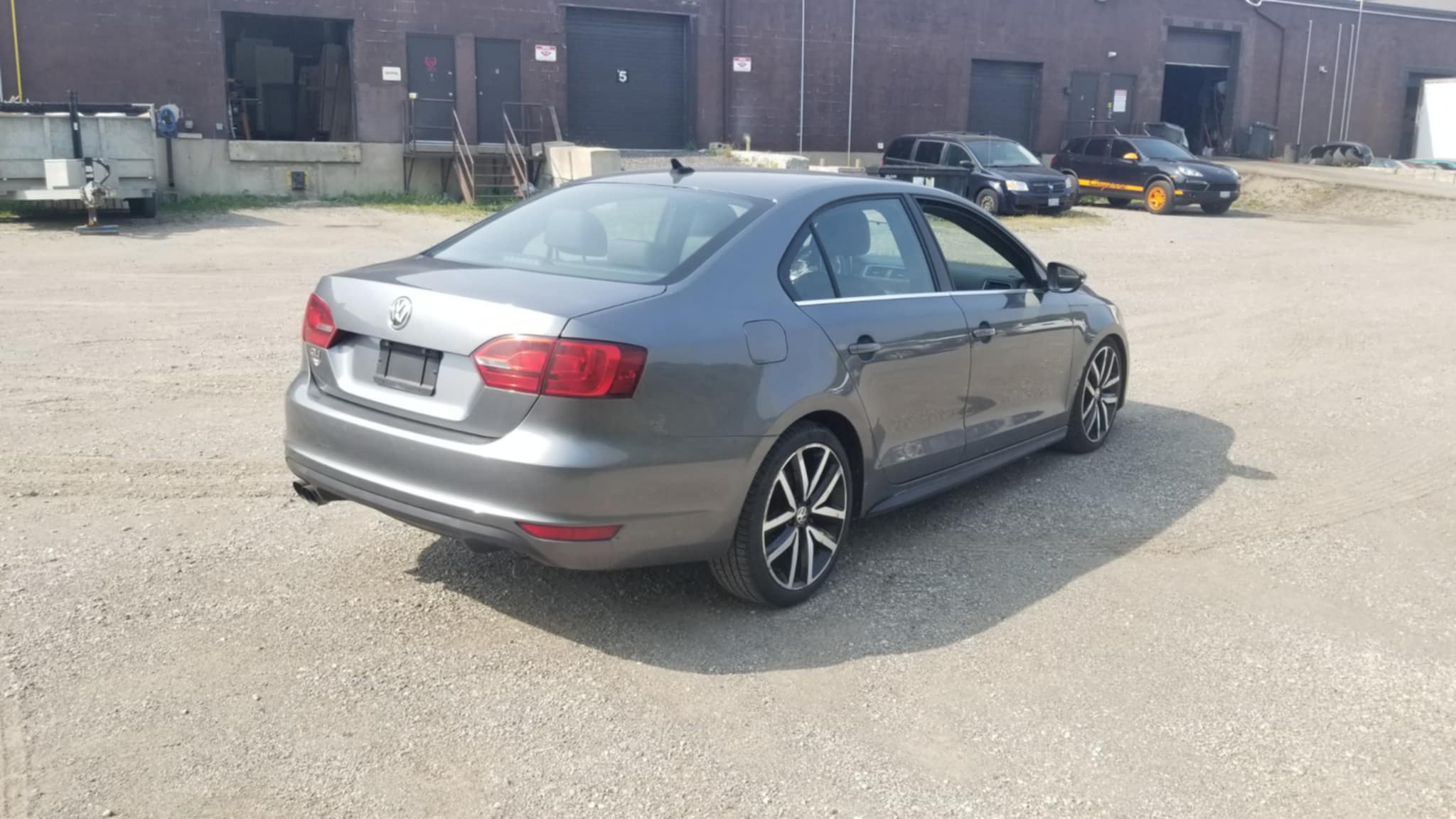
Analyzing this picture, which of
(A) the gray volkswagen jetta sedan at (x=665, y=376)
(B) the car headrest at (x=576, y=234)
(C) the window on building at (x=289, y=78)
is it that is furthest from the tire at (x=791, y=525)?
(C) the window on building at (x=289, y=78)

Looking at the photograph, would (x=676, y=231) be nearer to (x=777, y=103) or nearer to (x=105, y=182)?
(x=105, y=182)

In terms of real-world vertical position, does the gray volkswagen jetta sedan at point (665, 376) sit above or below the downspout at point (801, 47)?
below

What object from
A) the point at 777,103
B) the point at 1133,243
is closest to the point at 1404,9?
Result: the point at 777,103

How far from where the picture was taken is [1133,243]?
2053 centimetres

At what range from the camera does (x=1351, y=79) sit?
42.8m

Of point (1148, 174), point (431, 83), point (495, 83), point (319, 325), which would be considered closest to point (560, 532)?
point (319, 325)

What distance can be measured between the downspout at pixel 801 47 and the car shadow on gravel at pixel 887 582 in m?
26.7

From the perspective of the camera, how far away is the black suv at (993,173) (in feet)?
79.8

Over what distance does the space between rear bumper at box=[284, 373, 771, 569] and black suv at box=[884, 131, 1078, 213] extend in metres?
20.6

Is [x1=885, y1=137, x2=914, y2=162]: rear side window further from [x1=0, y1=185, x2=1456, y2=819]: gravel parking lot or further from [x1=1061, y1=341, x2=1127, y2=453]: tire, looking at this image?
[x1=1061, y1=341, x2=1127, y2=453]: tire

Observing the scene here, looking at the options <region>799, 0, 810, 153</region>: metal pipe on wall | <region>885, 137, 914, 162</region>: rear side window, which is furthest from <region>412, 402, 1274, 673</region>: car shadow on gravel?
<region>799, 0, 810, 153</region>: metal pipe on wall

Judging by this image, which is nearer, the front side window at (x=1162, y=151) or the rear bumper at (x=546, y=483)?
the rear bumper at (x=546, y=483)

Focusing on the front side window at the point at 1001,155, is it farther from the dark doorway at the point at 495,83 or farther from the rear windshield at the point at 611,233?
the rear windshield at the point at 611,233

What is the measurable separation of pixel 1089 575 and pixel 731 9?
89.6 ft
